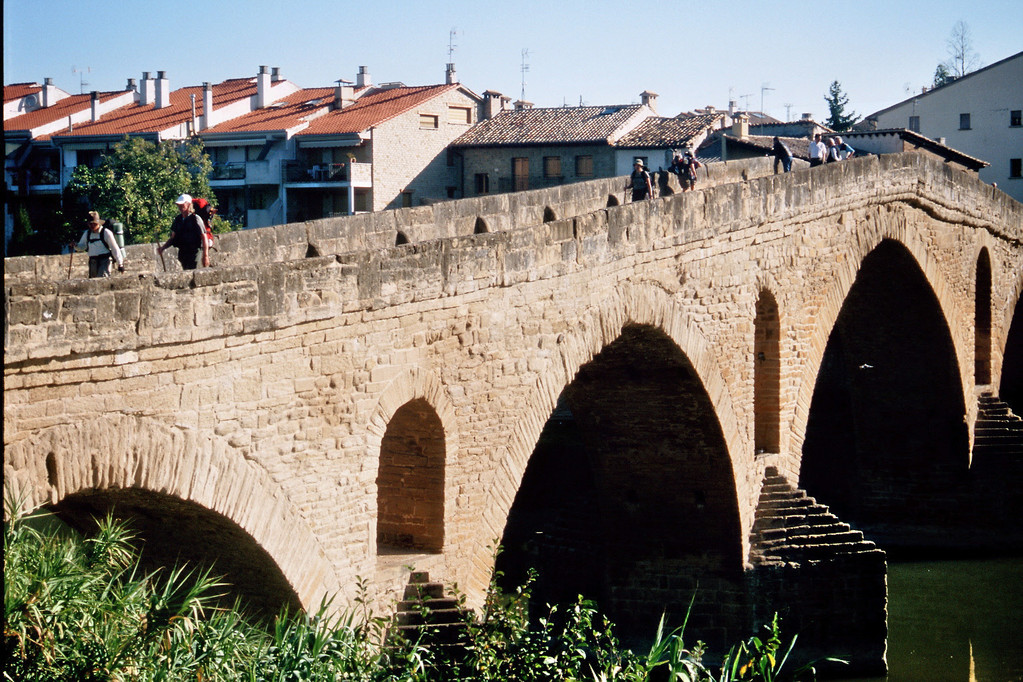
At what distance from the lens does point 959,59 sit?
55.2 metres

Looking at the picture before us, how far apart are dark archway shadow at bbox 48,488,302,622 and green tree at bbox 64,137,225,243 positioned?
77.7 ft

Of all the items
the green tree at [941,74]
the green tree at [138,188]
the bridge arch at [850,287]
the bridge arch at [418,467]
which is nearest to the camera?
the bridge arch at [418,467]

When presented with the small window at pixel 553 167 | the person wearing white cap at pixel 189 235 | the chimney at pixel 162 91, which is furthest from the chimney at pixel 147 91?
the person wearing white cap at pixel 189 235

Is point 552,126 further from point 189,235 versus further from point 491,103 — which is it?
point 189,235

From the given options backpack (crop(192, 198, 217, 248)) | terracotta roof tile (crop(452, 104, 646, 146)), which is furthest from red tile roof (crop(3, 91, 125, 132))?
backpack (crop(192, 198, 217, 248))

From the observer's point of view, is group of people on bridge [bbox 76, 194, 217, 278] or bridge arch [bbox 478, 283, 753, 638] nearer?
group of people on bridge [bbox 76, 194, 217, 278]

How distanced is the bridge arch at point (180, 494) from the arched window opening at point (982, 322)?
14.9 metres

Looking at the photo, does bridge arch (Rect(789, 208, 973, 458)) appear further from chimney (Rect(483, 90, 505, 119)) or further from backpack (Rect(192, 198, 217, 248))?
chimney (Rect(483, 90, 505, 119))

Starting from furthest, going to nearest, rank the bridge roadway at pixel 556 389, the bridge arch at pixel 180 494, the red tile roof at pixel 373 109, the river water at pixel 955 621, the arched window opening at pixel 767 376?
the red tile roof at pixel 373 109 → the river water at pixel 955 621 → the arched window opening at pixel 767 376 → the bridge roadway at pixel 556 389 → the bridge arch at pixel 180 494

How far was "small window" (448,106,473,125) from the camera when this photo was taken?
37.8 meters

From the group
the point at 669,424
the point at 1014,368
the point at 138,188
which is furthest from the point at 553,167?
the point at 669,424

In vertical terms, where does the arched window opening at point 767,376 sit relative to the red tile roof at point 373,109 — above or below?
below

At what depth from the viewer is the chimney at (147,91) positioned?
129ft

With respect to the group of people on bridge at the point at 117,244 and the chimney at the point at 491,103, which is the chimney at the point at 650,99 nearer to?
the chimney at the point at 491,103
